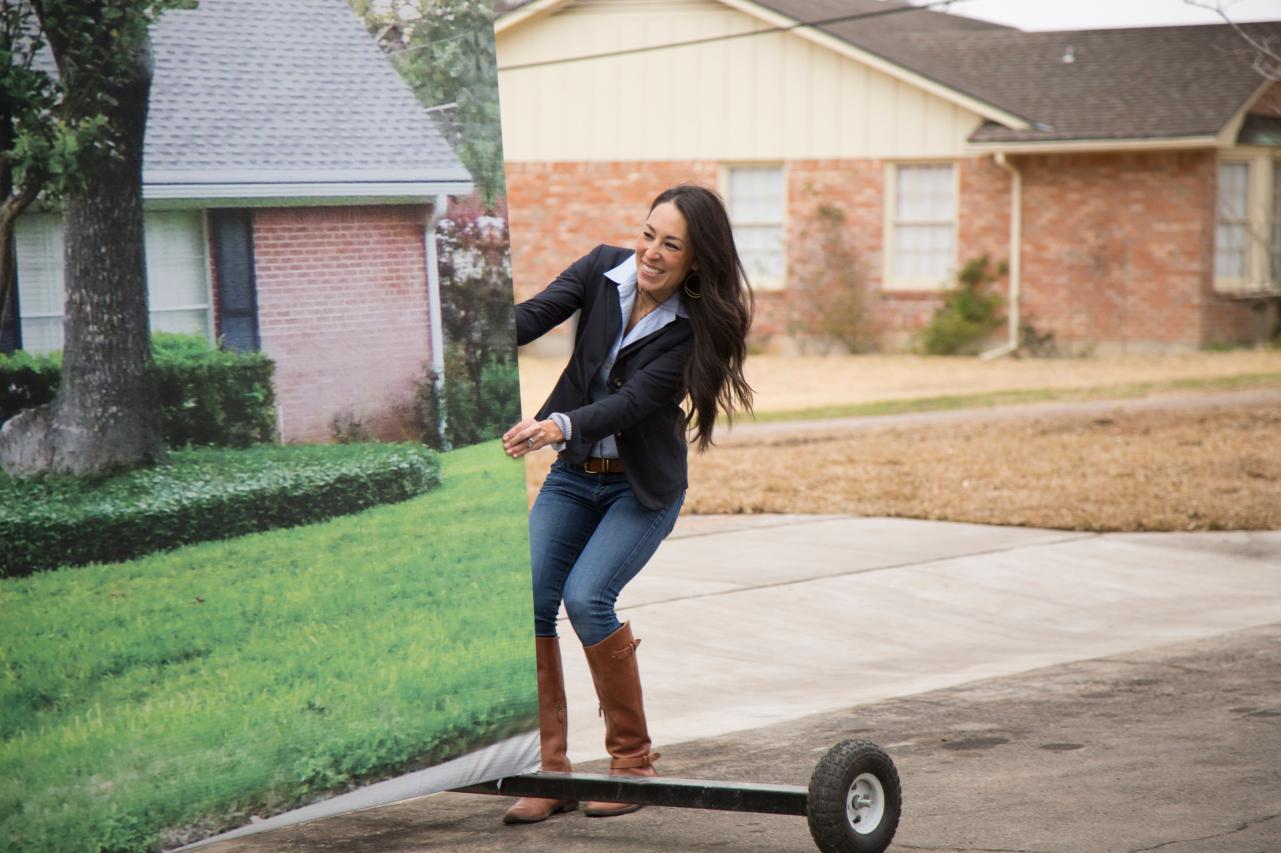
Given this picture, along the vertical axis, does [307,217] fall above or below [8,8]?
below

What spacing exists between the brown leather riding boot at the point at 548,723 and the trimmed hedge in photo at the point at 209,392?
124cm

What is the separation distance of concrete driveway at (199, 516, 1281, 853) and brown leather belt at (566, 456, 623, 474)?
103 cm

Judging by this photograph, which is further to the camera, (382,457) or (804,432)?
(804,432)

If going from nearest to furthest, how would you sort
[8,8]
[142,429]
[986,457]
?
[8,8]
[142,429]
[986,457]

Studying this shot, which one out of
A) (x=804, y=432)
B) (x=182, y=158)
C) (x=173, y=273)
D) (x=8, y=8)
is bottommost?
(x=804, y=432)

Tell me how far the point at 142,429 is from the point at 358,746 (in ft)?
3.24

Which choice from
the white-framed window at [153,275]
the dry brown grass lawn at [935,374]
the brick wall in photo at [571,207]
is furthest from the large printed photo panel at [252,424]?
the brick wall in photo at [571,207]

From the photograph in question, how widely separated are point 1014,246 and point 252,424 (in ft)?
70.0

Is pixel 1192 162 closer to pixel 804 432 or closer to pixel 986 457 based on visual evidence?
pixel 804 432

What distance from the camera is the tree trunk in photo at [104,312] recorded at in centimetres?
343

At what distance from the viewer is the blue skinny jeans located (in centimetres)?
454

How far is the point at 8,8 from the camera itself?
130 inches

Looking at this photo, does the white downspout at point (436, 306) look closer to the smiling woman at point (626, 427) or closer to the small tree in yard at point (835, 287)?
the smiling woman at point (626, 427)

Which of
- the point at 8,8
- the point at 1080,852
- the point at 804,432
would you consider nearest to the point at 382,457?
the point at 8,8
